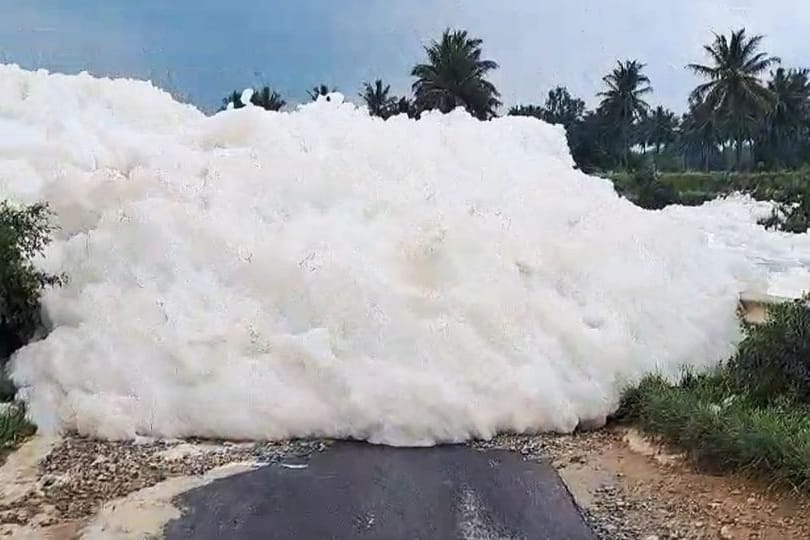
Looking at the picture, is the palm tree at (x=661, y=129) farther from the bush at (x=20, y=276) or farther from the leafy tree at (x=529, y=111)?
the bush at (x=20, y=276)

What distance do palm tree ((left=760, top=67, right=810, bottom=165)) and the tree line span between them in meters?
0.03

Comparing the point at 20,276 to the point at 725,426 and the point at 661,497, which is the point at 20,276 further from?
the point at 725,426

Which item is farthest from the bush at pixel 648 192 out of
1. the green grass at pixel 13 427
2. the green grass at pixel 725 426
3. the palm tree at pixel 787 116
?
the green grass at pixel 13 427

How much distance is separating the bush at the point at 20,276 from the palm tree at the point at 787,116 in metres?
28.8

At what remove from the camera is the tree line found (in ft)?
84.2

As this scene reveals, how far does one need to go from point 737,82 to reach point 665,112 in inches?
455

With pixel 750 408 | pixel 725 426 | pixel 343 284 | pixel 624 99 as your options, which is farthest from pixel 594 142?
pixel 725 426

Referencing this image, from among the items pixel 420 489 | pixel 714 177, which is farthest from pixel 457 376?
pixel 714 177

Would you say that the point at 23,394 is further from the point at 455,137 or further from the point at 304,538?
the point at 455,137

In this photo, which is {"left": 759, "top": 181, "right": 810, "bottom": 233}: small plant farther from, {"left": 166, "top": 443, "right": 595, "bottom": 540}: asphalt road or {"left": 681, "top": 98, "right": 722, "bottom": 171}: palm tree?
{"left": 681, "top": 98, "right": 722, "bottom": 171}: palm tree

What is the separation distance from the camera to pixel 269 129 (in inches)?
306

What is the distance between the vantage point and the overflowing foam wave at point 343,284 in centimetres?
548

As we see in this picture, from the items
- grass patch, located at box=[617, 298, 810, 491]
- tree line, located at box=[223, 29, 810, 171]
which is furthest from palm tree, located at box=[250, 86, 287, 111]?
Answer: grass patch, located at box=[617, 298, 810, 491]

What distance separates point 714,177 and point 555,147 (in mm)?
18732
